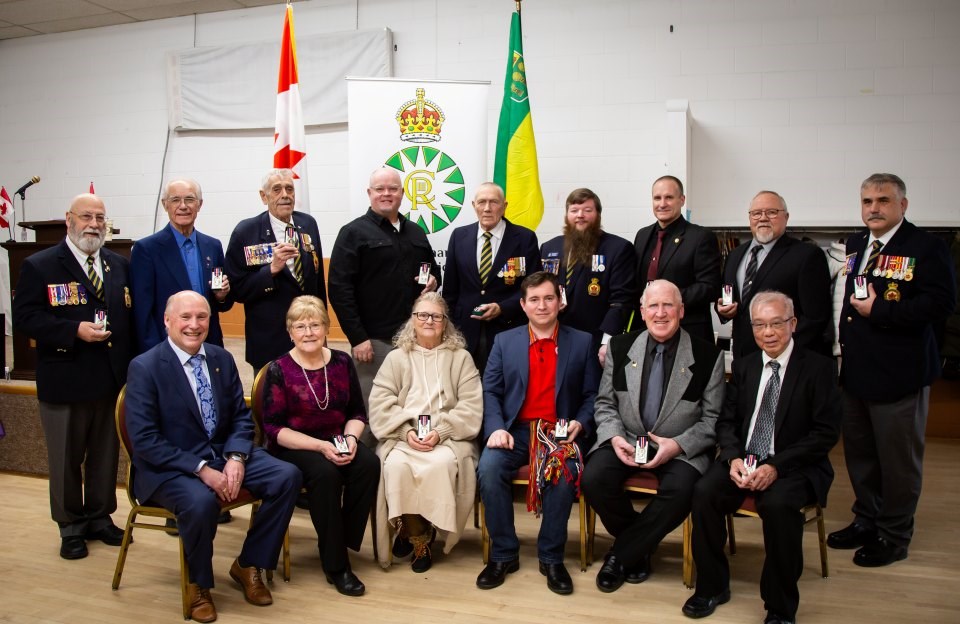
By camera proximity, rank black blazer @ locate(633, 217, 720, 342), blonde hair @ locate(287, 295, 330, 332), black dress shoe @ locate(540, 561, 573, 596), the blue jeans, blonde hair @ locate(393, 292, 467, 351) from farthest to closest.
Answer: black blazer @ locate(633, 217, 720, 342), blonde hair @ locate(393, 292, 467, 351), blonde hair @ locate(287, 295, 330, 332), the blue jeans, black dress shoe @ locate(540, 561, 573, 596)

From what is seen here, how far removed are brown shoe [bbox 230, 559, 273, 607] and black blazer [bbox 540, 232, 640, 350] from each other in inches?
71.6

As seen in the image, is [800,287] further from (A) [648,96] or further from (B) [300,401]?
(A) [648,96]

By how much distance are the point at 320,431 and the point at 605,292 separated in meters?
1.51

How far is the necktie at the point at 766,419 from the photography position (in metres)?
2.97

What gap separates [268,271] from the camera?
3662 millimetres

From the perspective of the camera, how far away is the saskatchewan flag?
504 cm

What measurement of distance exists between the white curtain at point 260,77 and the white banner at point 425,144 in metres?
1.72

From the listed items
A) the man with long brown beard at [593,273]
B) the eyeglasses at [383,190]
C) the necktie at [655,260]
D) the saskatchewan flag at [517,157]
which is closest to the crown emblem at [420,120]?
the saskatchewan flag at [517,157]

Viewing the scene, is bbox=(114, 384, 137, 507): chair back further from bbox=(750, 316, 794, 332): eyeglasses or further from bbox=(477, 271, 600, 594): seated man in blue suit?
bbox=(750, 316, 794, 332): eyeglasses

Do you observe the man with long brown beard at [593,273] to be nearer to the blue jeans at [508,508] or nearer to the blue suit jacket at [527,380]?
the blue suit jacket at [527,380]

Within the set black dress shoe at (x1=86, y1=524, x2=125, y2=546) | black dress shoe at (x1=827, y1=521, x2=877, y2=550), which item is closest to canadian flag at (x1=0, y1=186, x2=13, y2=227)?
black dress shoe at (x1=86, y1=524, x2=125, y2=546)

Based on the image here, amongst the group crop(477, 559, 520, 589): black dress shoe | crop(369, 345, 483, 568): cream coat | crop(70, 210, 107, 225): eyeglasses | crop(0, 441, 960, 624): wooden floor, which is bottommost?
crop(0, 441, 960, 624): wooden floor

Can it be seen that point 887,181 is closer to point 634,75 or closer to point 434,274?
point 434,274

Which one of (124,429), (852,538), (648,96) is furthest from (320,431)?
(648,96)
